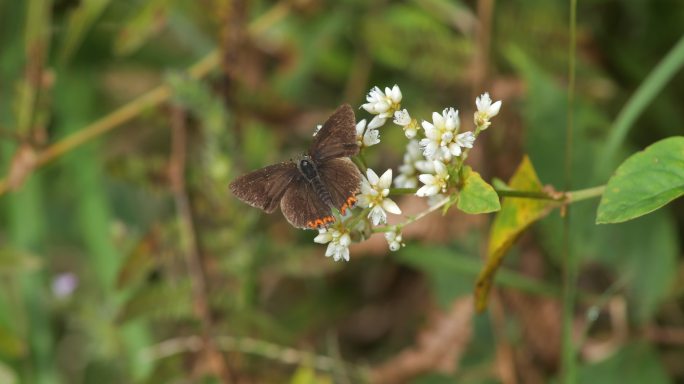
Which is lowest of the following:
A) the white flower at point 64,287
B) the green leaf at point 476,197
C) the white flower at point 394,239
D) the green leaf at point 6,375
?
the green leaf at point 476,197

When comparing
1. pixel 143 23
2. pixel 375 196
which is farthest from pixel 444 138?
pixel 143 23

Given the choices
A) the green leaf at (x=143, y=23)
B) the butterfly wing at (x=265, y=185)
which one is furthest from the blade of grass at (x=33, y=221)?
the butterfly wing at (x=265, y=185)

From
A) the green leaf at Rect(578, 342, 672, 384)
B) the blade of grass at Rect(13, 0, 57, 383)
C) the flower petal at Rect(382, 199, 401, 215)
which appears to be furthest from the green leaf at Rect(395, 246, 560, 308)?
the blade of grass at Rect(13, 0, 57, 383)

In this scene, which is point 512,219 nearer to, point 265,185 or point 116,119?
point 265,185

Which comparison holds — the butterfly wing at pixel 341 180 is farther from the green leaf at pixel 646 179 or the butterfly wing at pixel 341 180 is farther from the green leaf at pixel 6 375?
the green leaf at pixel 6 375

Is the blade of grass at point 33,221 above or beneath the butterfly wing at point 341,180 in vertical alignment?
above
